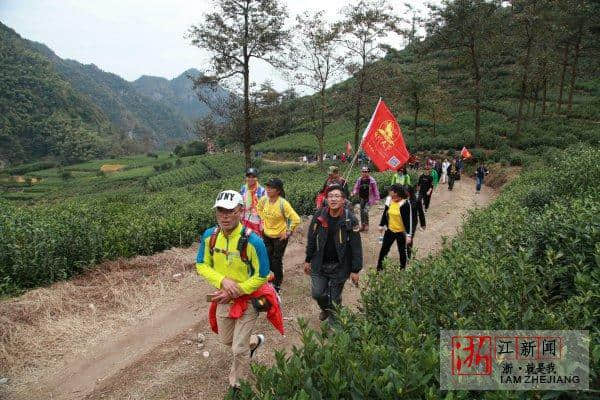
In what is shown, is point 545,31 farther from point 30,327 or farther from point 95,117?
point 95,117

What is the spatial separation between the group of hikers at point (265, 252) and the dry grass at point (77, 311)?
93.8 inches

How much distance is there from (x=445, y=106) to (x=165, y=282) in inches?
1520

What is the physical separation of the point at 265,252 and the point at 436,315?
1658 mm

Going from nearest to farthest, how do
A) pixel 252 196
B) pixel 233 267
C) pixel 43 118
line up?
pixel 233 267 < pixel 252 196 < pixel 43 118

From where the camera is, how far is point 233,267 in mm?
3740

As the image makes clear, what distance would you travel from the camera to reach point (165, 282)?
729cm

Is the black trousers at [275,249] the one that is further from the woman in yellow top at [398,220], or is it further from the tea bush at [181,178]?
the tea bush at [181,178]

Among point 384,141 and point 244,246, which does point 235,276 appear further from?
point 384,141

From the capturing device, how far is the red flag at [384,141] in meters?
8.13

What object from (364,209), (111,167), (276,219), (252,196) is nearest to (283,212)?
(276,219)

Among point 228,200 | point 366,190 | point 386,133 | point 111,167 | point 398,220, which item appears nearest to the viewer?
point 228,200

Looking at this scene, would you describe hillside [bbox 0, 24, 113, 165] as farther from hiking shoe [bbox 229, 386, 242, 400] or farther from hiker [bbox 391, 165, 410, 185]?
hiking shoe [bbox 229, 386, 242, 400]

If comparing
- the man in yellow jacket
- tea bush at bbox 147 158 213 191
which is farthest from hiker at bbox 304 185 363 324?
tea bush at bbox 147 158 213 191

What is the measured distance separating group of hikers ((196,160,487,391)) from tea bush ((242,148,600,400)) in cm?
56
